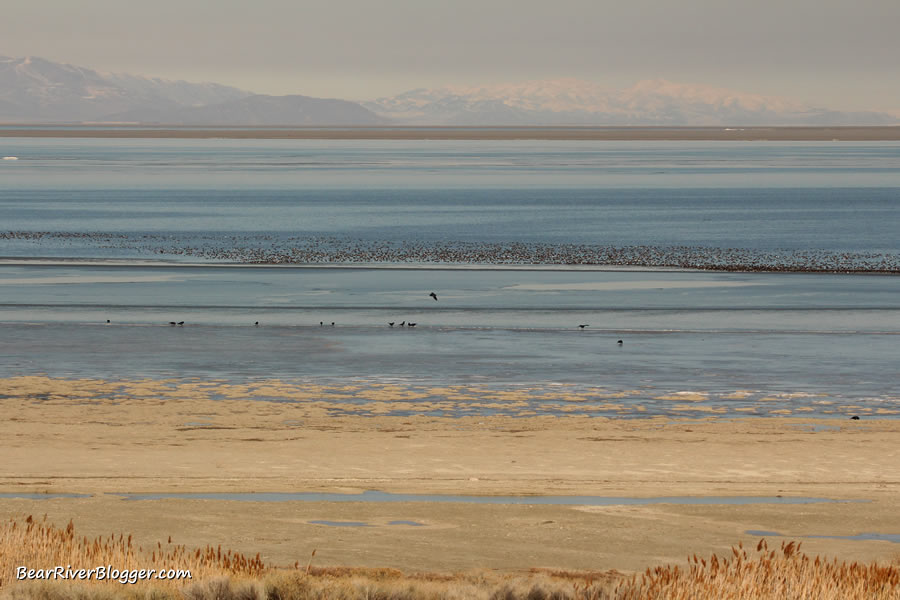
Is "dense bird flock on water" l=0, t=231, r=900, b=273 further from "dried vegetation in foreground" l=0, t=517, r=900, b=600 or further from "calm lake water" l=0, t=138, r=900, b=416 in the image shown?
"dried vegetation in foreground" l=0, t=517, r=900, b=600


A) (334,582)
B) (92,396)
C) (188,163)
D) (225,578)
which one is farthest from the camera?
(188,163)

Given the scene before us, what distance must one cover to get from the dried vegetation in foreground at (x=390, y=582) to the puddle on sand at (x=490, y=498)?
3.08 m

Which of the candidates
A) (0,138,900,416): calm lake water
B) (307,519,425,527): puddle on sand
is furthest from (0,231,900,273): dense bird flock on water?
(307,519,425,527): puddle on sand

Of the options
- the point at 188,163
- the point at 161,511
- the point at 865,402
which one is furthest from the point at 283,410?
the point at 188,163

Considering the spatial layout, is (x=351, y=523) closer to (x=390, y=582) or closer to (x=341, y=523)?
(x=341, y=523)

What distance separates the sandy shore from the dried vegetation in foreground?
129 cm

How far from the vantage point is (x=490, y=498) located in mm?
13961

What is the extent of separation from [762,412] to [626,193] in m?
76.7

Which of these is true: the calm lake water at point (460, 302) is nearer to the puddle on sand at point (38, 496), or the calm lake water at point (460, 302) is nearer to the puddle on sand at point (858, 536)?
the puddle on sand at point (858, 536)

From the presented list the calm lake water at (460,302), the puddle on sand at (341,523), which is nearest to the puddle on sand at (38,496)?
the puddle on sand at (341,523)

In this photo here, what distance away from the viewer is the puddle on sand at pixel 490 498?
45.2 ft

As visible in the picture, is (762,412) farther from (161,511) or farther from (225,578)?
(225,578)

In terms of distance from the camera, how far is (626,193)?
95.2 meters

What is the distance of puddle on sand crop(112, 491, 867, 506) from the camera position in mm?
13781
